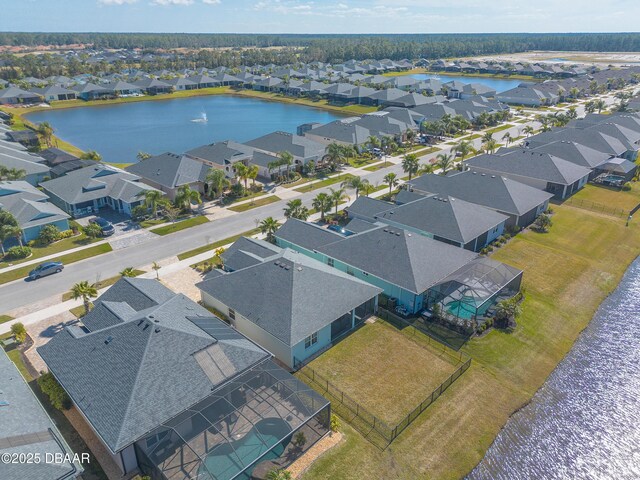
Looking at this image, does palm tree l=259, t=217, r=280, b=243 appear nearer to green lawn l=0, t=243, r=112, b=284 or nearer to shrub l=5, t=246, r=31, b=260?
green lawn l=0, t=243, r=112, b=284

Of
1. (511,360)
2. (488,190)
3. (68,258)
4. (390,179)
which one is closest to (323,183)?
(390,179)

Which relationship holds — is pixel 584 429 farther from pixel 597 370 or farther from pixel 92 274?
pixel 92 274

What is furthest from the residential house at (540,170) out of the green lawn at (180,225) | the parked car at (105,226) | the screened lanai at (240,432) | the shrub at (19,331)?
the shrub at (19,331)

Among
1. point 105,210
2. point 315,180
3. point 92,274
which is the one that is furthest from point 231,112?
point 92,274

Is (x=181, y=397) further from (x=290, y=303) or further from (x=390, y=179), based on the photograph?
(x=390, y=179)

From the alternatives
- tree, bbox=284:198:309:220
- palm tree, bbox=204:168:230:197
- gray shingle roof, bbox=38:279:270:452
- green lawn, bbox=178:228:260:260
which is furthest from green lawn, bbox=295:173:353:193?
gray shingle roof, bbox=38:279:270:452

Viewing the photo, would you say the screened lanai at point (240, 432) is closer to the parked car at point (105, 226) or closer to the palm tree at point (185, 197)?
the parked car at point (105, 226)
